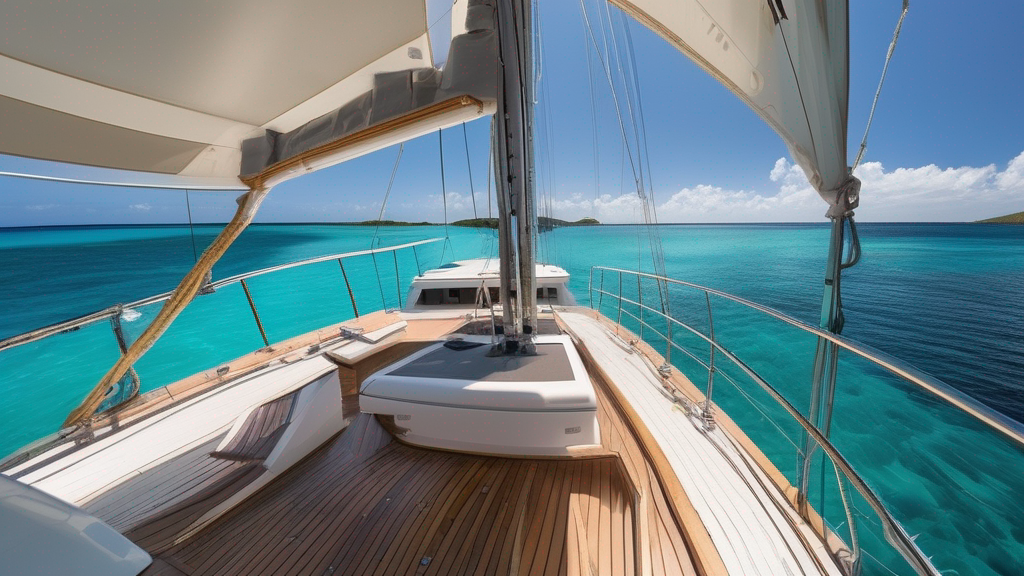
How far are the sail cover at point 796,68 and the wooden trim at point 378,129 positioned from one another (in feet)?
4.43

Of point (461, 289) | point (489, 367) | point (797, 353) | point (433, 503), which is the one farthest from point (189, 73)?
point (797, 353)

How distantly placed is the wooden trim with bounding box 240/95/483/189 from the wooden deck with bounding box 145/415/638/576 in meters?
1.54

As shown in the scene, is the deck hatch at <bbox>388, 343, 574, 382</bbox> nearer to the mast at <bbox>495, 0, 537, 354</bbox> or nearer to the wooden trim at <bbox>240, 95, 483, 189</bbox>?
the mast at <bbox>495, 0, 537, 354</bbox>

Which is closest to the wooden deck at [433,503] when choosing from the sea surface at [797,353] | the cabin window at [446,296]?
the sea surface at [797,353]

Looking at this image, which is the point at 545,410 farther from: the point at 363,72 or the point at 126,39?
the point at 126,39

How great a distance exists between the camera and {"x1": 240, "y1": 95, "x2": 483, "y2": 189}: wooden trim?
1672 millimetres

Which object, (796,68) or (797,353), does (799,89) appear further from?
(797,353)

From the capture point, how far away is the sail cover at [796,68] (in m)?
1.40

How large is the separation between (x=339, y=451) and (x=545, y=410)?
3.45 ft

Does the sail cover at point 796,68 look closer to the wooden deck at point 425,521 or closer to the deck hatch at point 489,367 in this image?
the deck hatch at point 489,367

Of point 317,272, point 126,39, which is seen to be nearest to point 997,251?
point 126,39

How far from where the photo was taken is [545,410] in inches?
56.4

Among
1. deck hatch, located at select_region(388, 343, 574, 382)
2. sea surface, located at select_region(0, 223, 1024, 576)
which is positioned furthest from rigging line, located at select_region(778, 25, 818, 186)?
deck hatch, located at select_region(388, 343, 574, 382)

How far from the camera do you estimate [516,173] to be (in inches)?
80.4
